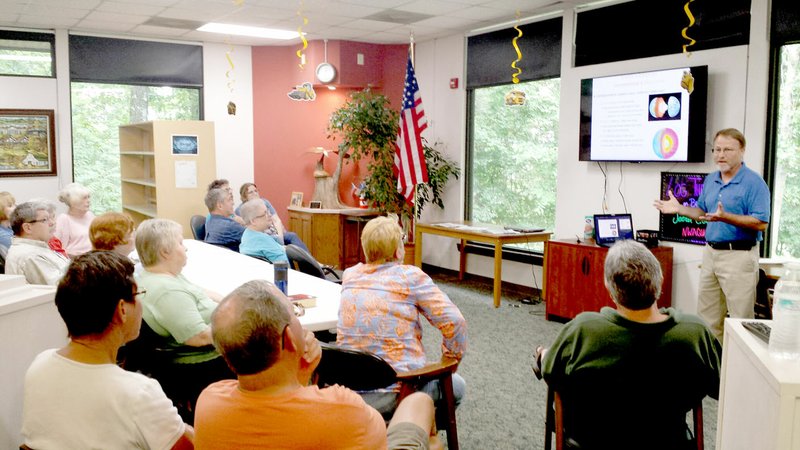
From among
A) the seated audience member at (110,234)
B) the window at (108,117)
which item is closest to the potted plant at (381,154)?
the window at (108,117)

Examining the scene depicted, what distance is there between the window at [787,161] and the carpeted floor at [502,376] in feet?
5.68

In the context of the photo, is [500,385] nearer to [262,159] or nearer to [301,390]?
[301,390]

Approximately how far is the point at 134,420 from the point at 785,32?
4.99 meters

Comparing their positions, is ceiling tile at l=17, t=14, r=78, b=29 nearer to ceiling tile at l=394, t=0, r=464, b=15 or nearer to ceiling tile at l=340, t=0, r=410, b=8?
ceiling tile at l=340, t=0, r=410, b=8

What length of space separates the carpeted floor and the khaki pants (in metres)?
0.78

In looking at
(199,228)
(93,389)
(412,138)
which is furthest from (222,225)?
(93,389)

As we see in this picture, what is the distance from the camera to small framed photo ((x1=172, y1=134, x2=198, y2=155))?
7.49 m

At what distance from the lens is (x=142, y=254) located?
2824 millimetres

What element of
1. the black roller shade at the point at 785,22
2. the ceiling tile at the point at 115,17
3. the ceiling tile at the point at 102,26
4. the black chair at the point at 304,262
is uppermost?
the ceiling tile at the point at 102,26

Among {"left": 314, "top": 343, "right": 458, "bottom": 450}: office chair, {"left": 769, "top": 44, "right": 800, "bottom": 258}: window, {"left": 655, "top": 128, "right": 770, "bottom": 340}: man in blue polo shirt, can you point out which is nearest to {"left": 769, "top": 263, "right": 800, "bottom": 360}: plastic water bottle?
{"left": 314, "top": 343, "right": 458, "bottom": 450}: office chair

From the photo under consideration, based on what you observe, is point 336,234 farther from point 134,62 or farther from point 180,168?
point 134,62

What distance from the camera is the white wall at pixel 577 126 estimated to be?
5.00m

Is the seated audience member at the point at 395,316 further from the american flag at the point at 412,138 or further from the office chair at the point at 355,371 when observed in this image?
the american flag at the point at 412,138

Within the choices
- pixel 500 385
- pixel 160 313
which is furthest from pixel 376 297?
pixel 500 385
